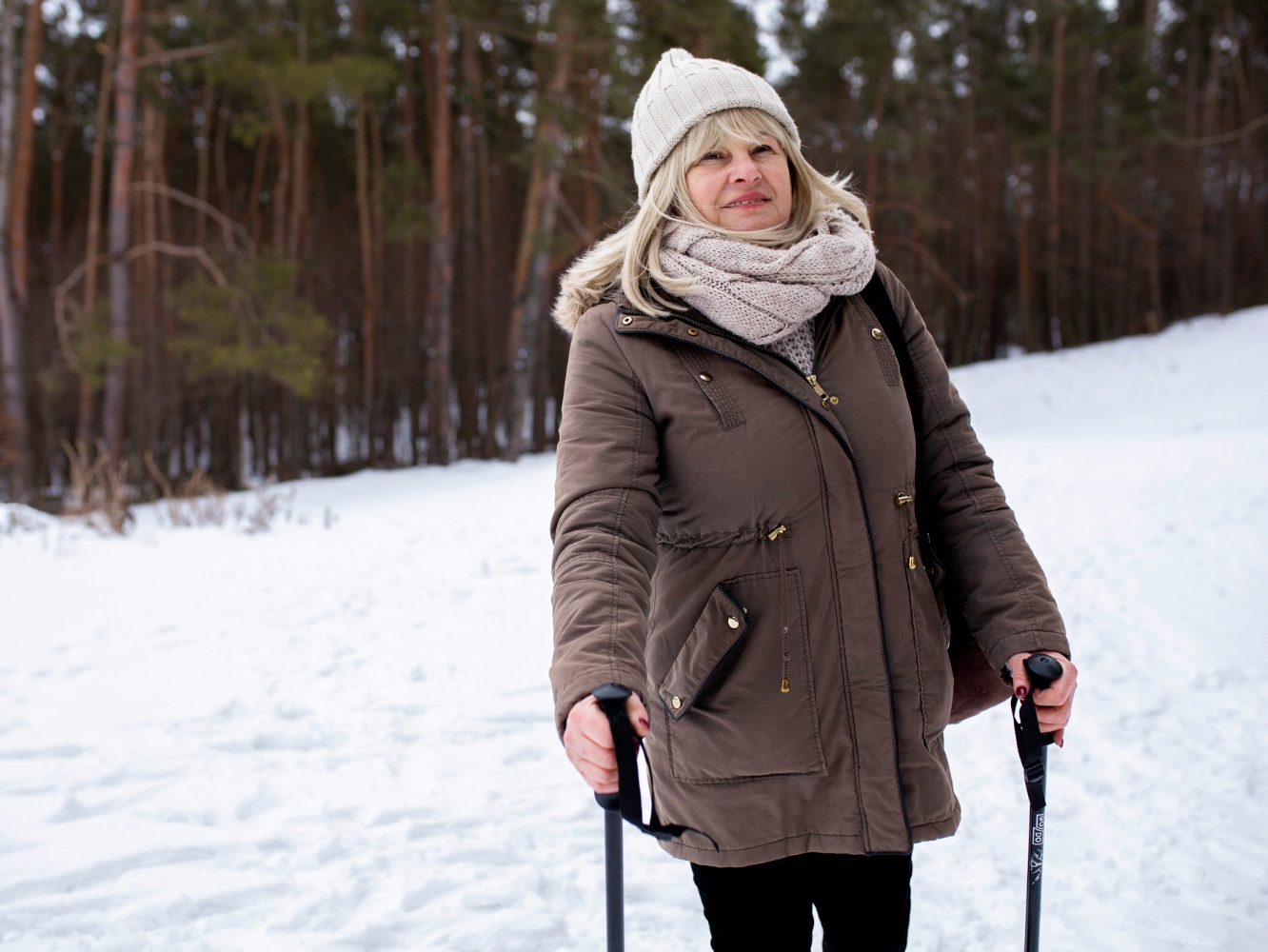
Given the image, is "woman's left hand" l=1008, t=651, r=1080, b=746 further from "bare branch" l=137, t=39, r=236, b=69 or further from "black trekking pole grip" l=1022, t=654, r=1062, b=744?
"bare branch" l=137, t=39, r=236, b=69

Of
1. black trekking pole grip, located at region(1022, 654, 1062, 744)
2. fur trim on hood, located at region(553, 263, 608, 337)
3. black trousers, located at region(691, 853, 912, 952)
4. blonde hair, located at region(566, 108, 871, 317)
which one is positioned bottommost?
black trousers, located at region(691, 853, 912, 952)

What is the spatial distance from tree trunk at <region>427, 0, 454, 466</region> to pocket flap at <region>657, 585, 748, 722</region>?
14.5m

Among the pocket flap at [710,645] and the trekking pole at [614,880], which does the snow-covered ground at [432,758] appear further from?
the pocket flap at [710,645]

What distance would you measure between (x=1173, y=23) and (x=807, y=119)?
10.4 metres

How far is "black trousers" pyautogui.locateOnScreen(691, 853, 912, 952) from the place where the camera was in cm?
155

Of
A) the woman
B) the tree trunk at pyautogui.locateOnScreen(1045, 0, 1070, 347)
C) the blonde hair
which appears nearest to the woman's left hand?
the woman

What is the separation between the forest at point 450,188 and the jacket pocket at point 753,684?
11.6 metres

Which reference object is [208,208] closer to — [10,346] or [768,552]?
[10,346]

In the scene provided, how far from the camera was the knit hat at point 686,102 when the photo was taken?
1625 mm

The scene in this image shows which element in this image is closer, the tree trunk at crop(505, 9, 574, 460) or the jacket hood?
the jacket hood

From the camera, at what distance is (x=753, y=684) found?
1457 millimetres

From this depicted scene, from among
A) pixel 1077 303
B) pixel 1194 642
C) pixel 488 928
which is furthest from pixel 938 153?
pixel 488 928

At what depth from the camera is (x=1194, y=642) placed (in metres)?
4.98

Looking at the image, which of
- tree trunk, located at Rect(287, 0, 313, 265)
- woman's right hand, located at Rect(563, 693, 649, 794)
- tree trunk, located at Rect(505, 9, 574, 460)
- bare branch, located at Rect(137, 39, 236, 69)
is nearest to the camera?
woman's right hand, located at Rect(563, 693, 649, 794)
